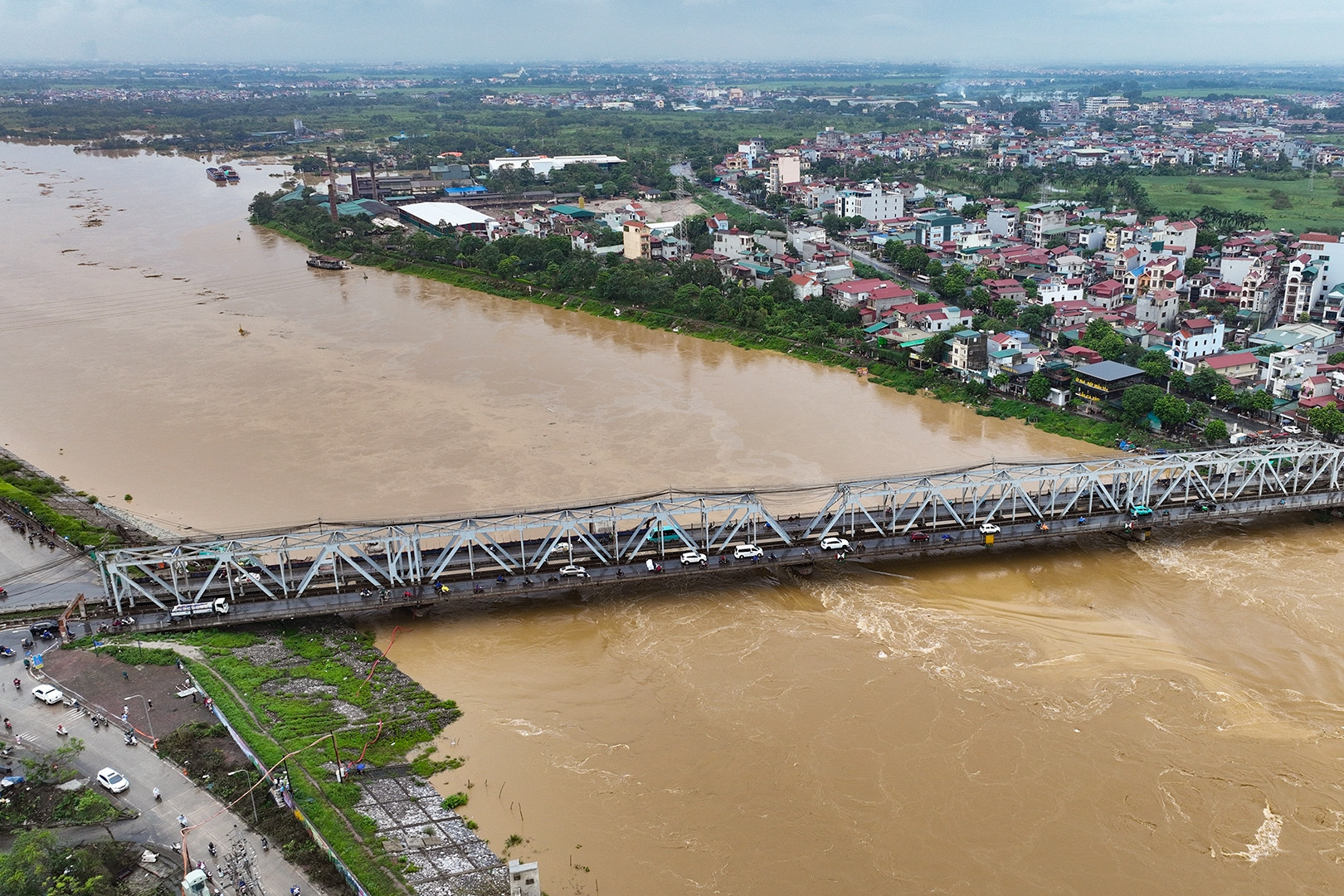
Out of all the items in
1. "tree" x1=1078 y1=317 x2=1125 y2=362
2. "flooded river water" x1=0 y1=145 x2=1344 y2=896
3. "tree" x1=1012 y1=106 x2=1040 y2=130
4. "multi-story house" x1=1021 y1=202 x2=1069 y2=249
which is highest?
"tree" x1=1012 y1=106 x2=1040 y2=130

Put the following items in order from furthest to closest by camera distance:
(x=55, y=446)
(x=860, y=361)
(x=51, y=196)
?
(x=51, y=196), (x=860, y=361), (x=55, y=446)

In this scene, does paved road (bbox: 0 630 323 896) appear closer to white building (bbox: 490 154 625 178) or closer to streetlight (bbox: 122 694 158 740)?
streetlight (bbox: 122 694 158 740)

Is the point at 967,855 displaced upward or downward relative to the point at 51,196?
downward

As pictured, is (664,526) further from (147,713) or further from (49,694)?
(49,694)

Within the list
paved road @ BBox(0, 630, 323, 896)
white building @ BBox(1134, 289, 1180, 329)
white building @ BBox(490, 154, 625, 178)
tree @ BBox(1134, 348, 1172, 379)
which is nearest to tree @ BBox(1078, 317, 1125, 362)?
tree @ BBox(1134, 348, 1172, 379)

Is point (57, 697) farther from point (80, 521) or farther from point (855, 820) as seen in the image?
point (855, 820)

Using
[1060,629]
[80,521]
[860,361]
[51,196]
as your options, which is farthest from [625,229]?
[51,196]

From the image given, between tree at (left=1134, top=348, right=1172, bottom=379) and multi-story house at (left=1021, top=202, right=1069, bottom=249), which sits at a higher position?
multi-story house at (left=1021, top=202, right=1069, bottom=249)

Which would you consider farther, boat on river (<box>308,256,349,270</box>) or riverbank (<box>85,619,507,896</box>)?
boat on river (<box>308,256,349,270</box>)

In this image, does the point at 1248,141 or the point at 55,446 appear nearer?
the point at 55,446
